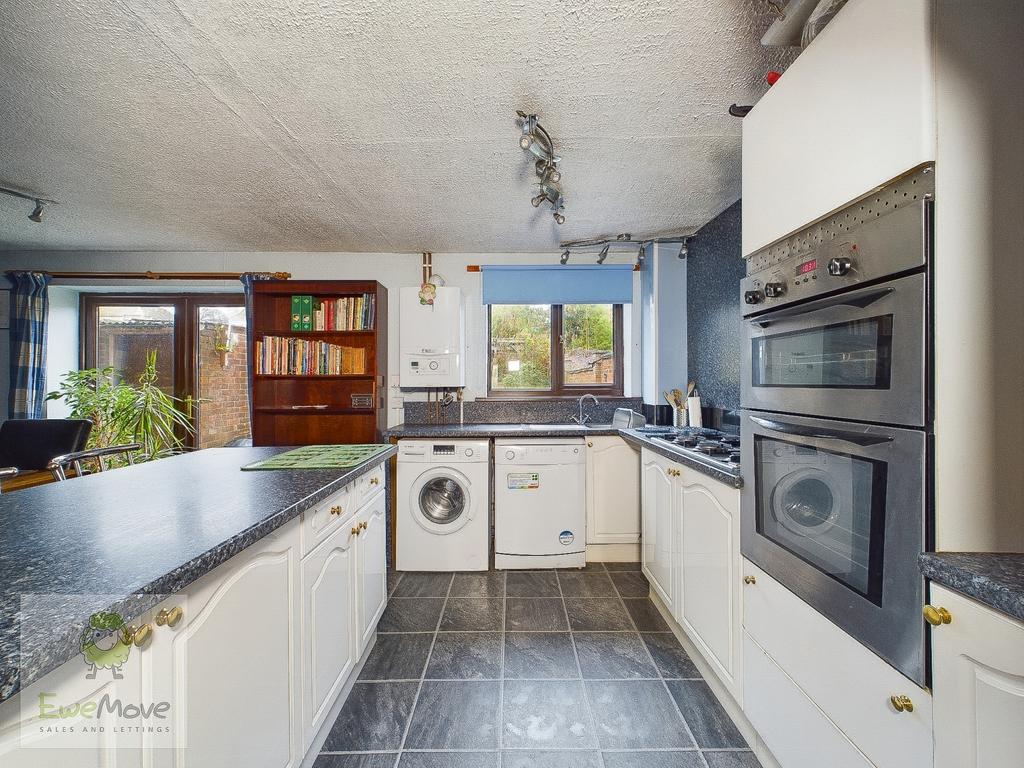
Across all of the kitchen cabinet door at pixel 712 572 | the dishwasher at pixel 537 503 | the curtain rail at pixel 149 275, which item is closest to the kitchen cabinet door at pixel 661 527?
the kitchen cabinet door at pixel 712 572

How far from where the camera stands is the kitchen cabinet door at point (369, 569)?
1.69 metres

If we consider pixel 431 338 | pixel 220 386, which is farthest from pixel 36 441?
pixel 431 338

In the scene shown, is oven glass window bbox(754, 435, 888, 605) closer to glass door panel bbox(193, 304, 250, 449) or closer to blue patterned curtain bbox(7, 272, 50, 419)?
glass door panel bbox(193, 304, 250, 449)

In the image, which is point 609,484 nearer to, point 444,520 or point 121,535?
point 444,520

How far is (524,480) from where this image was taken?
2.82 meters

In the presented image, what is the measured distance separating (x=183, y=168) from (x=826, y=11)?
8.66 ft

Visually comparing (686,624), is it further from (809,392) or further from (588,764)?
(809,392)

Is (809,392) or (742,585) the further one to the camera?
(742,585)

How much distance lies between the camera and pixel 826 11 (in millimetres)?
1103

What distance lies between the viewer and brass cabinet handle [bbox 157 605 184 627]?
2.38 ft

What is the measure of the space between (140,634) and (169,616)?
6cm

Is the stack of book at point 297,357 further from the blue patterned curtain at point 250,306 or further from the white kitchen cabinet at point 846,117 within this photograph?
the white kitchen cabinet at point 846,117

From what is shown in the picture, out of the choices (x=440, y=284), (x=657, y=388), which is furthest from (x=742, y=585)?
(x=440, y=284)

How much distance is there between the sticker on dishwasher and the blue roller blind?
1.37 metres
